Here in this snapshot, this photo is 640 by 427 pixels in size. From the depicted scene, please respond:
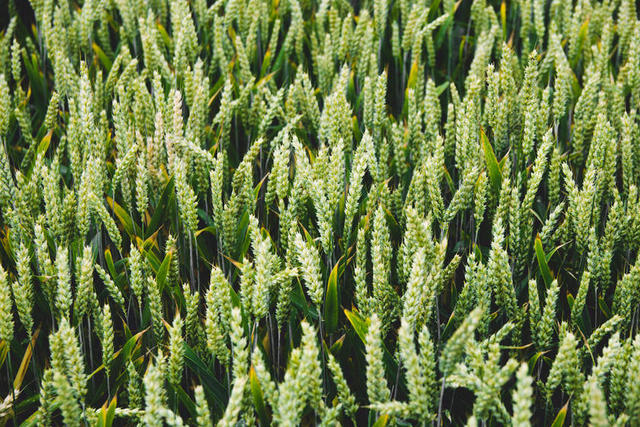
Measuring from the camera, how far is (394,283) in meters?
1.62

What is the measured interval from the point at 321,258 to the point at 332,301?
0.89ft

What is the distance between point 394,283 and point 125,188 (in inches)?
30.4

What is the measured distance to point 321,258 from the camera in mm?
1711

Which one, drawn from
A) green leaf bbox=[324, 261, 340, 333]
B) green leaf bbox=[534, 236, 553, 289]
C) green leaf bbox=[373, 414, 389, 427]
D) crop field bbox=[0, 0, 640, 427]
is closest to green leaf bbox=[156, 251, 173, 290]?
crop field bbox=[0, 0, 640, 427]

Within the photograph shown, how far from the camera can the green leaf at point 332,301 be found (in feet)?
4.75

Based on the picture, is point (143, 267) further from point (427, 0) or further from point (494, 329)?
point (427, 0)

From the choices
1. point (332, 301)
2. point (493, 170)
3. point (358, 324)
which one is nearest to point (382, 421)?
point (358, 324)

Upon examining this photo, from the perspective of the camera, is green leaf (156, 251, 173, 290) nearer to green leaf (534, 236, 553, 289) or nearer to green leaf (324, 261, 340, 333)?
green leaf (324, 261, 340, 333)

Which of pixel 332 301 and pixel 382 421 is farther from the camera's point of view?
pixel 332 301

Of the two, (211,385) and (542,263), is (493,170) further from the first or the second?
(211,385)

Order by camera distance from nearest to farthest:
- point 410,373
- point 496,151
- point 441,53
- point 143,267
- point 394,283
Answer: point 410,373
point 143,267
point 394,283
point 496,151
point 441,53

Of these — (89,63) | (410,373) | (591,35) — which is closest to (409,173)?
(410,373)

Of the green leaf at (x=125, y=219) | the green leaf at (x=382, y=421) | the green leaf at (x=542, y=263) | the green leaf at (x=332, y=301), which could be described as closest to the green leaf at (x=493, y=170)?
the green leaf at (x=542, y=263)

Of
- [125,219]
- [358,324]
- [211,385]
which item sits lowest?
[211,385]
